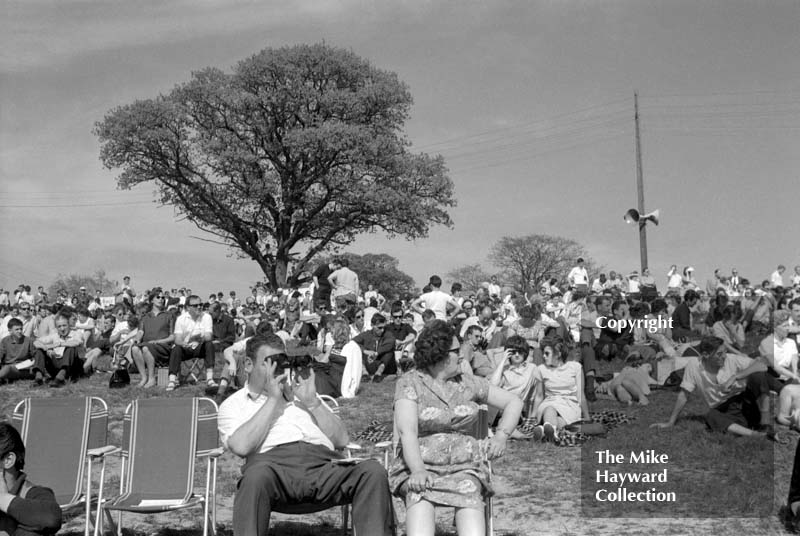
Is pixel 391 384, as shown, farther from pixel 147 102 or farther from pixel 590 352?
pixel 147 102

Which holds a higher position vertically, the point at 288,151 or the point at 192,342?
the point at 288,151

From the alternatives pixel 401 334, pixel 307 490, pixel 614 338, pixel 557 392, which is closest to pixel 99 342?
pixel 401 334

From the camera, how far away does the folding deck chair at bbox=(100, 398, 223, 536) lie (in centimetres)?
615

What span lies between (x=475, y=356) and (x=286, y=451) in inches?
282

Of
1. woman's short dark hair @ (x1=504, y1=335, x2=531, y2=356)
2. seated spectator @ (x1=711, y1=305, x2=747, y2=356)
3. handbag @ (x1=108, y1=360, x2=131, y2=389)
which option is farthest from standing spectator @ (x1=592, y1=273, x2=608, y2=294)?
woman's short dark hair @ (x1=504, y1=335, x2=531, y2=356)

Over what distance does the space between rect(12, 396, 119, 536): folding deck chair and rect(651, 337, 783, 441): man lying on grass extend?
20.3ft

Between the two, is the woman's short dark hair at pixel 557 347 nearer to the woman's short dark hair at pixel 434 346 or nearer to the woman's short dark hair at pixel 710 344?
the woman's short dark hair at pixel 710 344

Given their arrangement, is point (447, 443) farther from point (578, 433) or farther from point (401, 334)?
point (401, 334)

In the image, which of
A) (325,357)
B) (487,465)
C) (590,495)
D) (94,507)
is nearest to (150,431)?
(94,507)

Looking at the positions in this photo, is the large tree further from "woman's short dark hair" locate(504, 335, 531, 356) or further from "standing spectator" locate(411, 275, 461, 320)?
"woman's short dark hair" locate(504, 335, 531, 356)

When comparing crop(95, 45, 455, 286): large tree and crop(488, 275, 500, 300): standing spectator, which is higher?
crop(95, 45, 455, 286): large tree

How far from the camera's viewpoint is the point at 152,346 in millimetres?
13570

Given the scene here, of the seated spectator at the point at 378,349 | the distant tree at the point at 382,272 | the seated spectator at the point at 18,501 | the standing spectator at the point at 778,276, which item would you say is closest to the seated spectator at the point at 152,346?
the seated spectator at the point at 378,349

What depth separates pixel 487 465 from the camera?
211 inches
